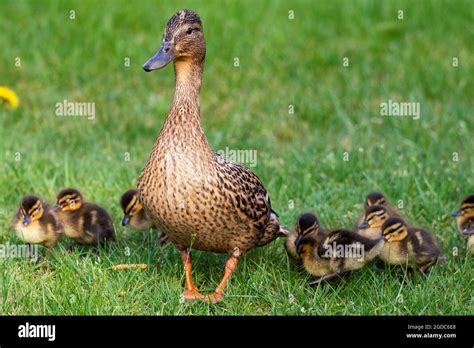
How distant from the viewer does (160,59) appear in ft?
16.0

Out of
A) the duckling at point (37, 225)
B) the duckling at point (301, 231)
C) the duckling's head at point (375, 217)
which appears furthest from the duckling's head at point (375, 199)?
the duckling at point (37, 225)

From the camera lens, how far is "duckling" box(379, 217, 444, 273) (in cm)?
550

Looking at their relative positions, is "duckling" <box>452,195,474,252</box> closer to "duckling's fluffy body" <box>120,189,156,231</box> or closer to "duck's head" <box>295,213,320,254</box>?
"duck's head" <box>295,213,320,254</box>

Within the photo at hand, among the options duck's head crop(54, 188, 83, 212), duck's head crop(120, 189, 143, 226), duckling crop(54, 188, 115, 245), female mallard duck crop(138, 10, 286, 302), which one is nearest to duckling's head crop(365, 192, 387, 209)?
female mallard duck crop(138, 10, 286, 302)

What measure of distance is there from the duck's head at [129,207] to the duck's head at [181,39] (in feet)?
3.95

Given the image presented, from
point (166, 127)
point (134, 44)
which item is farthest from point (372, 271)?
point (134, 44)

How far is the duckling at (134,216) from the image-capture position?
235 inches

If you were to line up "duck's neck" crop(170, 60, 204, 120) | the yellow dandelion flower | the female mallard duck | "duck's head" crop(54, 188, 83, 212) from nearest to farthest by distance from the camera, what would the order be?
the female mallard duck → "duck's neck" crop(170, 60, 204, 120) → "duck's head" crop(54, 188, 83, 212) → the yellow dandelion flower

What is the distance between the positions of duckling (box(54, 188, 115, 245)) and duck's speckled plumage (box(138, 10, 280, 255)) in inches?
29.1

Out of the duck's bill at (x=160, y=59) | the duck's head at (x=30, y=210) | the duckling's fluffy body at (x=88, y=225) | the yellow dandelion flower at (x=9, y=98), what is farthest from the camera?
the yellow dandelion flower at (x=9, y=98)

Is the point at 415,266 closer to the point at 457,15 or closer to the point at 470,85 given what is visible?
the point at 470,85

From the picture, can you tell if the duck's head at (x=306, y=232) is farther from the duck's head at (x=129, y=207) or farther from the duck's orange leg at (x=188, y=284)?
the duck's head at (x=129, y=207)

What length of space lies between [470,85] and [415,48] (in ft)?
2.81

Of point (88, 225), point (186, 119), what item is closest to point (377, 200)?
point (186, 119)
